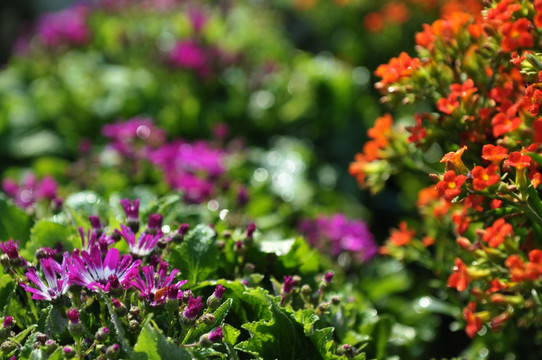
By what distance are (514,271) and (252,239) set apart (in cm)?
76

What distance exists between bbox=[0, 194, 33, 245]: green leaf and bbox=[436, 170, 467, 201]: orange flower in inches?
52.0

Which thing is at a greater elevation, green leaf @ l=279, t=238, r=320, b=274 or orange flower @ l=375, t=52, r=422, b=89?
orange flower @ l=375, t=52, r=422, b=89

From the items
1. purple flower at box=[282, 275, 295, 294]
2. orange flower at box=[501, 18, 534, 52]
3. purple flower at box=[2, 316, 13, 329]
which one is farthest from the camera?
purple flower at box=[282, 275, 295, 294]

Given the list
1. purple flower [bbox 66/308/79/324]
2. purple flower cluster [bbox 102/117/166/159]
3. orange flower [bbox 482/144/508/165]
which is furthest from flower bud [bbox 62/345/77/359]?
purple flower cluster [bbox 102/117/166/159]

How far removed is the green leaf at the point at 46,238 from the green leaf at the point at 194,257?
325 millimetres

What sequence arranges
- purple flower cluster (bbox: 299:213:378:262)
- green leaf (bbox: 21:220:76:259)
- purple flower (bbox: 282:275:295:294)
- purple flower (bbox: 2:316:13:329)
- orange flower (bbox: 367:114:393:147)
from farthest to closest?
1. purple flower cluster (bbox: 299:213:378:262)
2. orange flower (bbox: 367:114:393:147)
3. green leaf (bbox: 21:220:76:259)
4. purple flower (bbox: 282:275:295:294)
5. purple flower (bbox: 2:316:13:329)

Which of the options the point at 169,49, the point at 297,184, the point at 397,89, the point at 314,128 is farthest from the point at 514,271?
the point at 169,49

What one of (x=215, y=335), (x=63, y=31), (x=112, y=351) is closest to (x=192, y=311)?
(x=215, y=335)

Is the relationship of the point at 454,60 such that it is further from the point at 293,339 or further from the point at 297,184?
the point at 297,184

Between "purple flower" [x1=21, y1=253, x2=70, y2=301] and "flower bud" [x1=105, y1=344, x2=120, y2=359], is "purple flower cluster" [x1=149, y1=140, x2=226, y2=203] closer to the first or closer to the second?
"purple flower" [x1=21, y1=253, x2=70, y2=301]

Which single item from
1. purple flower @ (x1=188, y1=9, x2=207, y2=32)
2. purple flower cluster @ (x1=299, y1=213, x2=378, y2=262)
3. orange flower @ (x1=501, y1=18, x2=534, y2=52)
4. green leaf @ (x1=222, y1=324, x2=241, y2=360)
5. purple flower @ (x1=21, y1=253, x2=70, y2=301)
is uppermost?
orange flower @ (x1=501, y1=18, x2=534, y2=52)

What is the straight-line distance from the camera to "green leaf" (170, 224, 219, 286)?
1.73 metres

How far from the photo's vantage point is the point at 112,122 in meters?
3.78

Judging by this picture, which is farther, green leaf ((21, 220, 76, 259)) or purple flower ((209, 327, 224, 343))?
green leaf ((21, 220, 76, 259))
